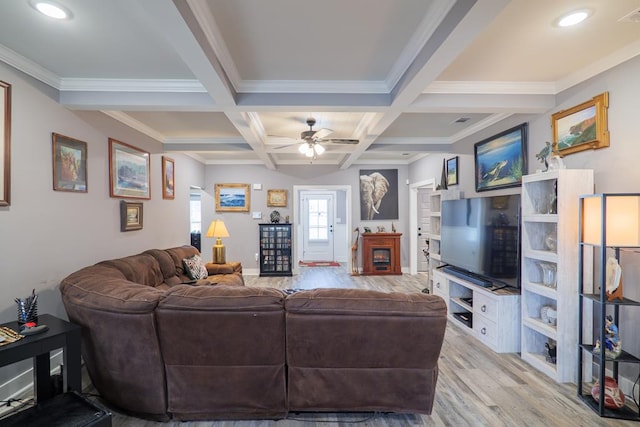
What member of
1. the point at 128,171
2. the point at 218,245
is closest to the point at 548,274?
the point at 218,245

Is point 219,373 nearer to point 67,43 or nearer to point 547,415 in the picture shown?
point 547,415

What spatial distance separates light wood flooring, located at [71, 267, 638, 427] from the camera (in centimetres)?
192

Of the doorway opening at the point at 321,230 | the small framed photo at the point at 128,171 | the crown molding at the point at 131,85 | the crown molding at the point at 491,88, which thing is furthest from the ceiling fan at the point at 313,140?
the doorway opening at the point at 321,230

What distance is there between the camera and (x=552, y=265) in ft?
8.59

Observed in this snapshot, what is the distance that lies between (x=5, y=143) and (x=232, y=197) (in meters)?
4.32

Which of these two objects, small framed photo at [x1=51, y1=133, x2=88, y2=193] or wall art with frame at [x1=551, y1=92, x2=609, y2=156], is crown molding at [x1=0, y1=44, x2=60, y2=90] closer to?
small framed photo at [x1=51, y1=133, x2=88, y2=193]

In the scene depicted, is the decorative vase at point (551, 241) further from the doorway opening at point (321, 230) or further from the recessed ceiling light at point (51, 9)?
the doorway opening at point (321, 230)

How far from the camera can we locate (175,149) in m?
4.48

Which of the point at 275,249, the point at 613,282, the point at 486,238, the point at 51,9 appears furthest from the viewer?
the point at 275,249

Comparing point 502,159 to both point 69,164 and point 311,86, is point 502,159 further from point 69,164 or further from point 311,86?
point 69,164

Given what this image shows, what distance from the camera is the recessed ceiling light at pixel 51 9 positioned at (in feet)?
5.31

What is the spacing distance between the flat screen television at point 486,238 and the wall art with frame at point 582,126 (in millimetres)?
594

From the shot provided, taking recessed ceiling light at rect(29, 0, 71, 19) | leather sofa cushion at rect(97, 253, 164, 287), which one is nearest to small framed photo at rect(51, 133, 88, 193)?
leather sofa cushion at rect(97, 253, 164, 287)

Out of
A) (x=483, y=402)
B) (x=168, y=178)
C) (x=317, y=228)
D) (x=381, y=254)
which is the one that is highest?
(x=168, y=178)
